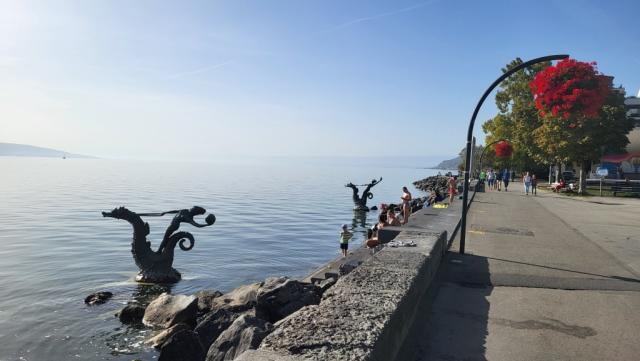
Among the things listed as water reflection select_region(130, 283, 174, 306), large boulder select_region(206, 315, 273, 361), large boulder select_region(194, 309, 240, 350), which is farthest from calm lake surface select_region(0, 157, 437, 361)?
large boulder select_region(206, 315, 273, 361)

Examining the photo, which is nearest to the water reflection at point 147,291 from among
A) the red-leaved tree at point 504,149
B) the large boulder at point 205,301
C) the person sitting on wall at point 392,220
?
the large boulder at point 205,301

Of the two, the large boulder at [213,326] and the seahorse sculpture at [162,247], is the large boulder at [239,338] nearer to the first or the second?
the large boulder at [213,326]

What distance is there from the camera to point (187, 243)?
2162 centimetres

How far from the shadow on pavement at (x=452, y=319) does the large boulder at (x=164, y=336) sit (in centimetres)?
461

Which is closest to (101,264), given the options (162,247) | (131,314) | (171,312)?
(162,247)

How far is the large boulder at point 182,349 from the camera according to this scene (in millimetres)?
7398

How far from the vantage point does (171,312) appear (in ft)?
32.4

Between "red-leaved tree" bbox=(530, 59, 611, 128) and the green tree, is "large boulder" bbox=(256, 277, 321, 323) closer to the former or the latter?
"red-leaved tree" bbox=(530, 59, 611, 128)

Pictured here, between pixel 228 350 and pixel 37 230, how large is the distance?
86.7ft

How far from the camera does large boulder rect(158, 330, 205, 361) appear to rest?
7398 mm

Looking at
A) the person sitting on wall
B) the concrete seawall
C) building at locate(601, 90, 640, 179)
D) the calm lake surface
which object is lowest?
the calm lake surface

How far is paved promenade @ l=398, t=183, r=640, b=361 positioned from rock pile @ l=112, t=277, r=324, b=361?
200 cm

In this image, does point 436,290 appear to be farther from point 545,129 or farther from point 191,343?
point 545,129

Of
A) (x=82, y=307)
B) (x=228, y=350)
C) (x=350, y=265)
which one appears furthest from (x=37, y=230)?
(x=228, y=350)
